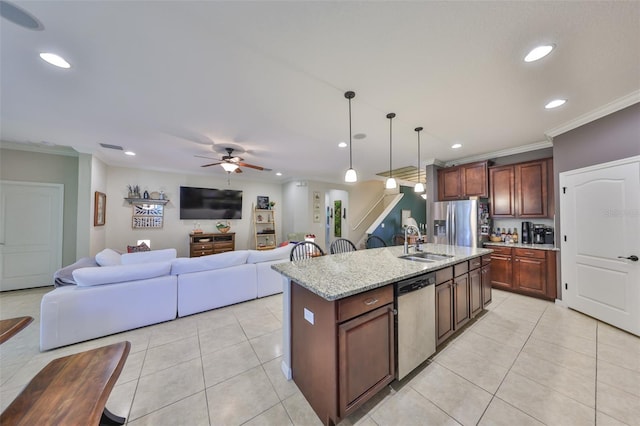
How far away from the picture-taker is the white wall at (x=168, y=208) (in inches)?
211

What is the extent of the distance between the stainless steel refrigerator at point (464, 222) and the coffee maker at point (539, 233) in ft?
2.21

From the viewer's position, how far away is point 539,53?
1.77m

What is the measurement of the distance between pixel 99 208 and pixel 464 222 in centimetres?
759

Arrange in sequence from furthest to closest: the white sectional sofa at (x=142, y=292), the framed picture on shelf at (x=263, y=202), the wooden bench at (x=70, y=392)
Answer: the framed picture on shelf at (x=263, y=202), the white sectional sofa at (x=142, y=292), the wooden bench at (x=70, y=392)

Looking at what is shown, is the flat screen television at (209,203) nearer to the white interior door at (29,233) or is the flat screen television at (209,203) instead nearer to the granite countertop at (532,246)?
the white interior door at (29,233)

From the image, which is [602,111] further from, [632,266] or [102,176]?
[102,176]

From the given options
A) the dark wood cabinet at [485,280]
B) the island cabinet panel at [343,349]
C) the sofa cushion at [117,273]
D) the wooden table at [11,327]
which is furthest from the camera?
the dark wood cabinet at [485,280]

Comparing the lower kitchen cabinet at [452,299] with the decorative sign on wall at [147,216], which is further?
the decorative sign on wall at [147,216]

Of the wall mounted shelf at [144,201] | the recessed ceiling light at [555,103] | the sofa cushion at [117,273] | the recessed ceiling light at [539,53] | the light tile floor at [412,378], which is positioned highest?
the recessed ceiling light at [555,103]

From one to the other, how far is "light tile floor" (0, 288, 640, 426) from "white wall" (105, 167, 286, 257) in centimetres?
305

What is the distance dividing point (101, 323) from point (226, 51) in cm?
319

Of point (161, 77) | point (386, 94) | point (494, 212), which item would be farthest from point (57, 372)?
point (494, 212)

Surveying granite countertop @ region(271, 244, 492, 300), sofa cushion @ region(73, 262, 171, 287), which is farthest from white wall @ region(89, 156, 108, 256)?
granite countertop @ region(271, 244, 492, 300)

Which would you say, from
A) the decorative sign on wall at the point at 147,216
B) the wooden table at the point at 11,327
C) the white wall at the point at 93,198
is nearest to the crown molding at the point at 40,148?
the white wall at the point at 93,198
